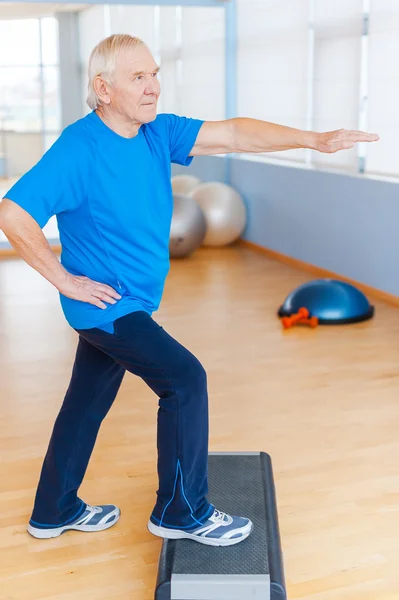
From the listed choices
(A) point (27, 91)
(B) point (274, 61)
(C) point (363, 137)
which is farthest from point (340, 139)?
(A) point (27, 91)

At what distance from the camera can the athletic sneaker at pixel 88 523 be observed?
7.33 feet

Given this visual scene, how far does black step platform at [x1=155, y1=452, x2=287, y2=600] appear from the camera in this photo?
1.80 m

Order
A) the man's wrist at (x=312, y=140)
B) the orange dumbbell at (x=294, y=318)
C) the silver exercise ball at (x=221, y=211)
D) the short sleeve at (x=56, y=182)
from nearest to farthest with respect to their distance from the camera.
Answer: the short sleeve at (x=56, y=182)
the man's wrist at (x=312, y=140)
the orange dumbbell at (x=294, y=318)
the silver exercise ball at (x=221, y=211)

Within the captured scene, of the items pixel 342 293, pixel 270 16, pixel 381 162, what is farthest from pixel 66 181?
pixel 270 16

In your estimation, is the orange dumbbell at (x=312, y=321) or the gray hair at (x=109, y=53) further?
the orange dumbbell at (x=312, y=321)

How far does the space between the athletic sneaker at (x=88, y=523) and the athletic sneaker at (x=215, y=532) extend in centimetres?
28

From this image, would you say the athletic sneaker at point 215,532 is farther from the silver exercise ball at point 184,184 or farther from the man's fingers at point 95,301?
the silver exercise ball at point 184,184

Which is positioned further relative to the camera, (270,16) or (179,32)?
(179,32)

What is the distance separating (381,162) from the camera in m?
4.86

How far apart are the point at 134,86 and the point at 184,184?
5.05 metres

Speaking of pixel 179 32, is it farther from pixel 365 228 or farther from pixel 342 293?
pixel 342 293

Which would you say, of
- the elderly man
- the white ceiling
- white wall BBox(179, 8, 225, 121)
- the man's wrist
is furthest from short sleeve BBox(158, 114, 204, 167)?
white wall BBox(179, 8, 225, 121)

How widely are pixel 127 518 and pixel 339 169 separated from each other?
355 cm

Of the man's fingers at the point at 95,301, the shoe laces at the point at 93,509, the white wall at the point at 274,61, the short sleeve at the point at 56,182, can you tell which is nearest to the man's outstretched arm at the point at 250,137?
the short sleeve at the point at 56,182
